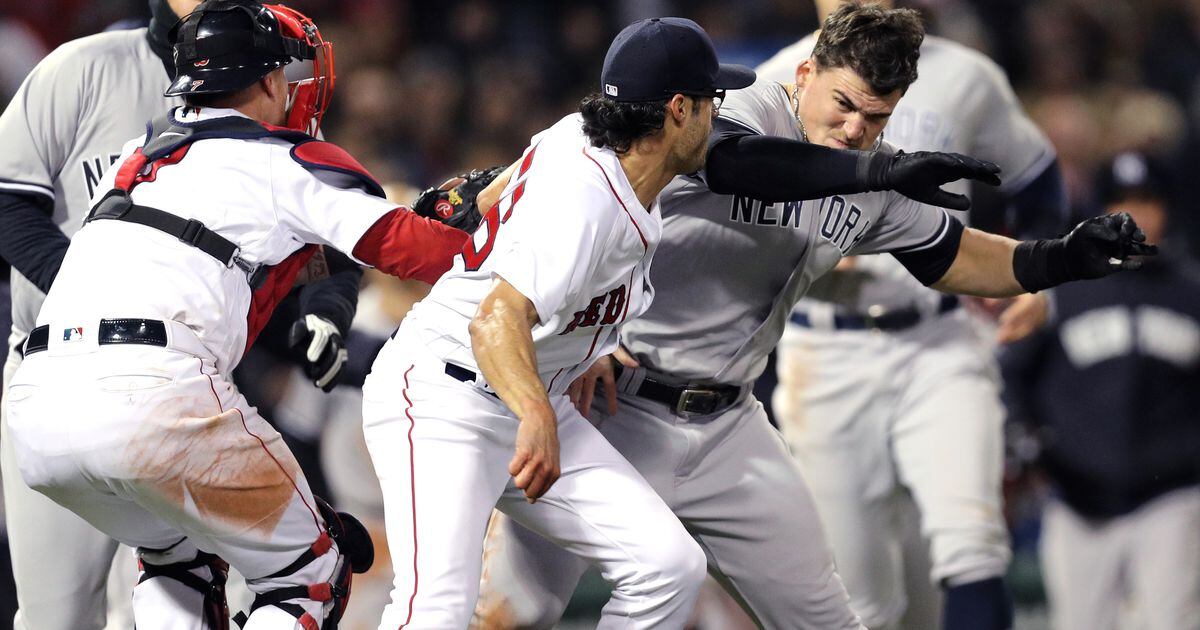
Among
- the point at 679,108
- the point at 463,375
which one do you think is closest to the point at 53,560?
the point at 463,375

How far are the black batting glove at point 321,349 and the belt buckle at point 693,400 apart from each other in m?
0.89

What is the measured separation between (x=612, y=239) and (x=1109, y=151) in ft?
19.7

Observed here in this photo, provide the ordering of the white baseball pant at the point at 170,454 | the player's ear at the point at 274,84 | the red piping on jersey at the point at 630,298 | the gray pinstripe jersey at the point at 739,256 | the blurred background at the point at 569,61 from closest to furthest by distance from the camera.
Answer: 1. the white baseball pant at the point at 170,454
2. the red piping on jersey at the point at 630,298
3. the player's ear at the point at 274,84
4. the gray pinstripe jersey at the point at 739,256
5. the blurred background at the point at 569,61

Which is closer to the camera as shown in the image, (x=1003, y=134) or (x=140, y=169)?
(x=140, y=169)

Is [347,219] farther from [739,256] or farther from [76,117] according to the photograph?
[76,117]

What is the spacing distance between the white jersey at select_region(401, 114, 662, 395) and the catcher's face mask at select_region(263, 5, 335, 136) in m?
0.61

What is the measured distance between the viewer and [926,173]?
3.34m

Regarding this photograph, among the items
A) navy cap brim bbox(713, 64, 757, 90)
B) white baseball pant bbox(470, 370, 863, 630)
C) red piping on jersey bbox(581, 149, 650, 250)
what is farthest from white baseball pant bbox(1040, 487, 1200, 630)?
red piping on jersey bbox(581, 149, 650, 250)

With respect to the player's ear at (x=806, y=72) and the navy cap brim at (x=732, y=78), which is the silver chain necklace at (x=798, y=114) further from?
the navy cap brim at (x=732, y=78)

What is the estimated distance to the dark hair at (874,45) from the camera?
3775mm

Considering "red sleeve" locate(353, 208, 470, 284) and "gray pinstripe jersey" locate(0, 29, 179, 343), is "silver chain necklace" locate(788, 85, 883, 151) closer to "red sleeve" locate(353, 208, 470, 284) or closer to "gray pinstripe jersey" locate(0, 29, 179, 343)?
"red sleeve" locate(353, 208, 470, 284)

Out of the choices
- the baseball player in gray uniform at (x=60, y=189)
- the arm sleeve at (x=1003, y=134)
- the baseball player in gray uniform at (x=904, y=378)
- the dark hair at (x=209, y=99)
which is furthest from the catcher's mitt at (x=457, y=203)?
the arm sleeve at (x=1003, y=134)

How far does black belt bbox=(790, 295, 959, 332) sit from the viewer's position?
5.28 m

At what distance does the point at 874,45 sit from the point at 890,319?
Answer: 168cm
